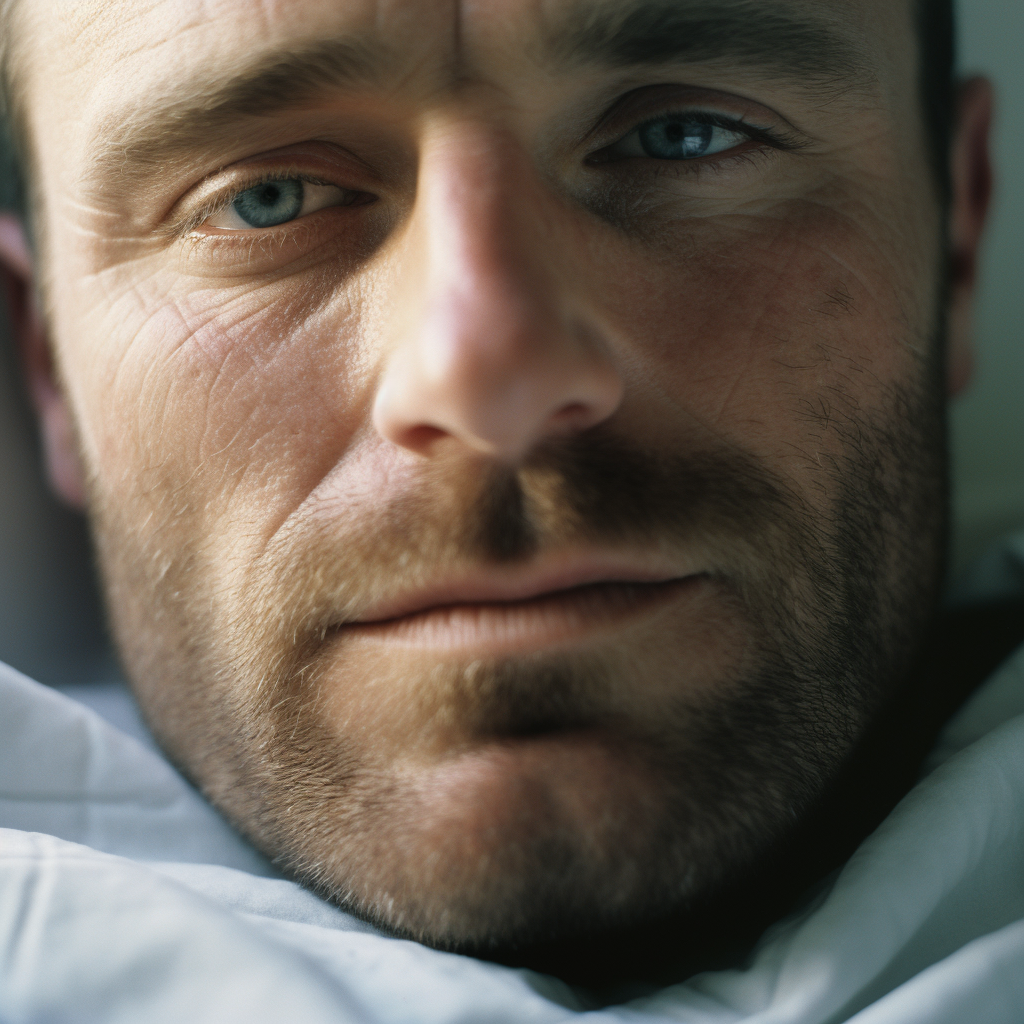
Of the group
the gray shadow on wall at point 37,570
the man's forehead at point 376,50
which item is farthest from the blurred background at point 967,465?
the man's forehead at point 376,50

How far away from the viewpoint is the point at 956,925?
69cm

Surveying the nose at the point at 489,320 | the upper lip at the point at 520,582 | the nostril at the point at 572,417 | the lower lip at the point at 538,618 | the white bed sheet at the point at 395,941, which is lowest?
the white bed sheet at the point at 395,941

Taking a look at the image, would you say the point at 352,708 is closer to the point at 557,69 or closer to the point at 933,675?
the point at 557,69

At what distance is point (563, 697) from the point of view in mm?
664

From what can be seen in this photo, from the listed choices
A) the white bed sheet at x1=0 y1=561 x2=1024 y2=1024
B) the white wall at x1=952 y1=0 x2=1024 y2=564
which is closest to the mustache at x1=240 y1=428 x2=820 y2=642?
the white bed sheet at x1=0 y1=561 x2=1024 y2=1024

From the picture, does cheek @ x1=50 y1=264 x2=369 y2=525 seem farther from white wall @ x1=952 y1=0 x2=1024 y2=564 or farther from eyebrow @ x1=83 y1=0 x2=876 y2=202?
white wall @ x1=952 y1=0 x2=1024 y2=564

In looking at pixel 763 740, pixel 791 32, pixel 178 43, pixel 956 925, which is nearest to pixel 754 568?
pixel 763 740

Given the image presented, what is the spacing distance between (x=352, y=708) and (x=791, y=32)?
0.64 metres

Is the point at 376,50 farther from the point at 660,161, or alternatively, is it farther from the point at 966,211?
the point at 966,211

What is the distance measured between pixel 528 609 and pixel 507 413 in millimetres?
147

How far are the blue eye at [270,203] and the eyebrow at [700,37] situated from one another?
0.25 metres

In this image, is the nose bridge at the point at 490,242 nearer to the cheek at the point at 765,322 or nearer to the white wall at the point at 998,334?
the cheek at the point at 765,322

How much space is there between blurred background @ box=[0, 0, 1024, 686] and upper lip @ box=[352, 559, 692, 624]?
0.82 meters

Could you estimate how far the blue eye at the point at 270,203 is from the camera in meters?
0.79
